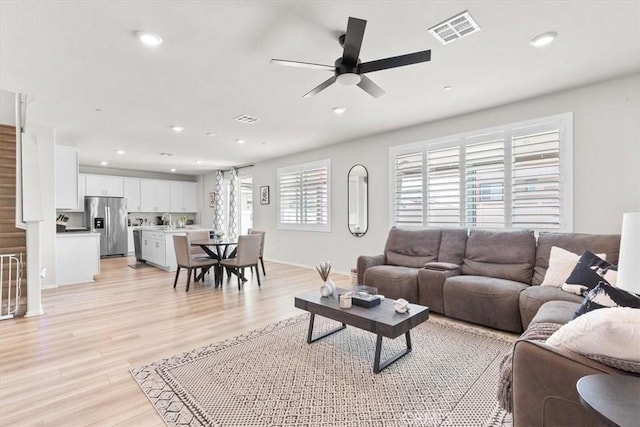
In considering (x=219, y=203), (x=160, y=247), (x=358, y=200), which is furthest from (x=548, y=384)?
(x=219, y=203)

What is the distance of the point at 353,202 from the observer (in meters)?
5.87

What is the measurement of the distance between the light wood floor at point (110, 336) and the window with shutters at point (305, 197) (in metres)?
1.50

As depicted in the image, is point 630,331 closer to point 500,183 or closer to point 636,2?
point 636,2

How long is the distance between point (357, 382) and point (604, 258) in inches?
99.4

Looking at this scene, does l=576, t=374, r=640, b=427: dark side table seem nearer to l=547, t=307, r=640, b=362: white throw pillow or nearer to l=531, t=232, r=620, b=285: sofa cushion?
l=547, t=307, r=640, b=362: white throw pillow

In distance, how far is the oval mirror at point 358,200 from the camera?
566 centimetres

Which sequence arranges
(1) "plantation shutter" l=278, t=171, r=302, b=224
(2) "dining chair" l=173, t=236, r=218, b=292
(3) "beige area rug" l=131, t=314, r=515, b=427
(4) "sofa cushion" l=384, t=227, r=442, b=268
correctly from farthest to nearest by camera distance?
(1) "plantation shutter" l=278, t=171, r=302, b=224 < (2) "dining chair" l=173, t=236, r=218, b=292 < (4) "sofa cushion" l=384, t=227, r=442, b=268 < (3) "beige area rug" l=131, t=314, r=515, b=427

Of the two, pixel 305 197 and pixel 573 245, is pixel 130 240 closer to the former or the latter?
pixel 305 197

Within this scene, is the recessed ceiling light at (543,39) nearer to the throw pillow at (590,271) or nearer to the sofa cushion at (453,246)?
the throw pillow at (590,271)

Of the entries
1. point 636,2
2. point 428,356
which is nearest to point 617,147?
point 636,2

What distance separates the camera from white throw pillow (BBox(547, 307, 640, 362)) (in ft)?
3.66

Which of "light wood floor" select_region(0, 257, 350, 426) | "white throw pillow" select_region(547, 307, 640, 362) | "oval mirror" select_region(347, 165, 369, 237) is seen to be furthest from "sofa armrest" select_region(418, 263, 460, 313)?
"white throw pillow" select_region(547, 307, 640, 362)

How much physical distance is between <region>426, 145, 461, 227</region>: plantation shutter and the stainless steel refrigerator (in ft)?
26.4

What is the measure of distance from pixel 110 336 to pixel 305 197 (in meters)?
4.48
